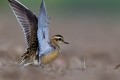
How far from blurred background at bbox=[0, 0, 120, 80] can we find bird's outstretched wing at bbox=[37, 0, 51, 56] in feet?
1.53

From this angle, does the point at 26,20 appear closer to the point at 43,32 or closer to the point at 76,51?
the point at 43,32

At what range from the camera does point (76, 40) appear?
22109 millimetres

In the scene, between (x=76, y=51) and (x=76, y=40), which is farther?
(x=76, y=40)

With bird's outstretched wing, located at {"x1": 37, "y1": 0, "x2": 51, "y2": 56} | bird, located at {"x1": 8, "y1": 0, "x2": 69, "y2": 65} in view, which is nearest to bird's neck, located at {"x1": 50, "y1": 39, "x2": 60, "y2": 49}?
bird, located at {"x1": 8, "y1": 0, "x2": 69, "y2": 65}

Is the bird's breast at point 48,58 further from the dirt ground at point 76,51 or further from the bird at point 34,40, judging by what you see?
the dirt ground at point 76,51

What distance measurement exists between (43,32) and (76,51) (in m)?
4.77

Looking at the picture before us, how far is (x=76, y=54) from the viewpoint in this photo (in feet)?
58.5

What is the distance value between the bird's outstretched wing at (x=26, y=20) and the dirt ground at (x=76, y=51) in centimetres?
53

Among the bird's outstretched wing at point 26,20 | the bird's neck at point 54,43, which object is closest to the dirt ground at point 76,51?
the bird's neck at point 54,43

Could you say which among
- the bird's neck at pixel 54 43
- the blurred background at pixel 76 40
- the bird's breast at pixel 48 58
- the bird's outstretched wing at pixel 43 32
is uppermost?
the bird's outstretched wing at pixel 43 32

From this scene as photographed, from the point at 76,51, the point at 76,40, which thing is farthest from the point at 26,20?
the point at 76,40

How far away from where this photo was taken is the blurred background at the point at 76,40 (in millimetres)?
12569

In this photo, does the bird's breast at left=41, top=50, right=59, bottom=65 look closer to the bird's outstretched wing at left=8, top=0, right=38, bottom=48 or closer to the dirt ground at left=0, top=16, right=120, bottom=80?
the dirt ground at left=0, top=16, right=120, bottom=80

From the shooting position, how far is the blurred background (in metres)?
12.6
